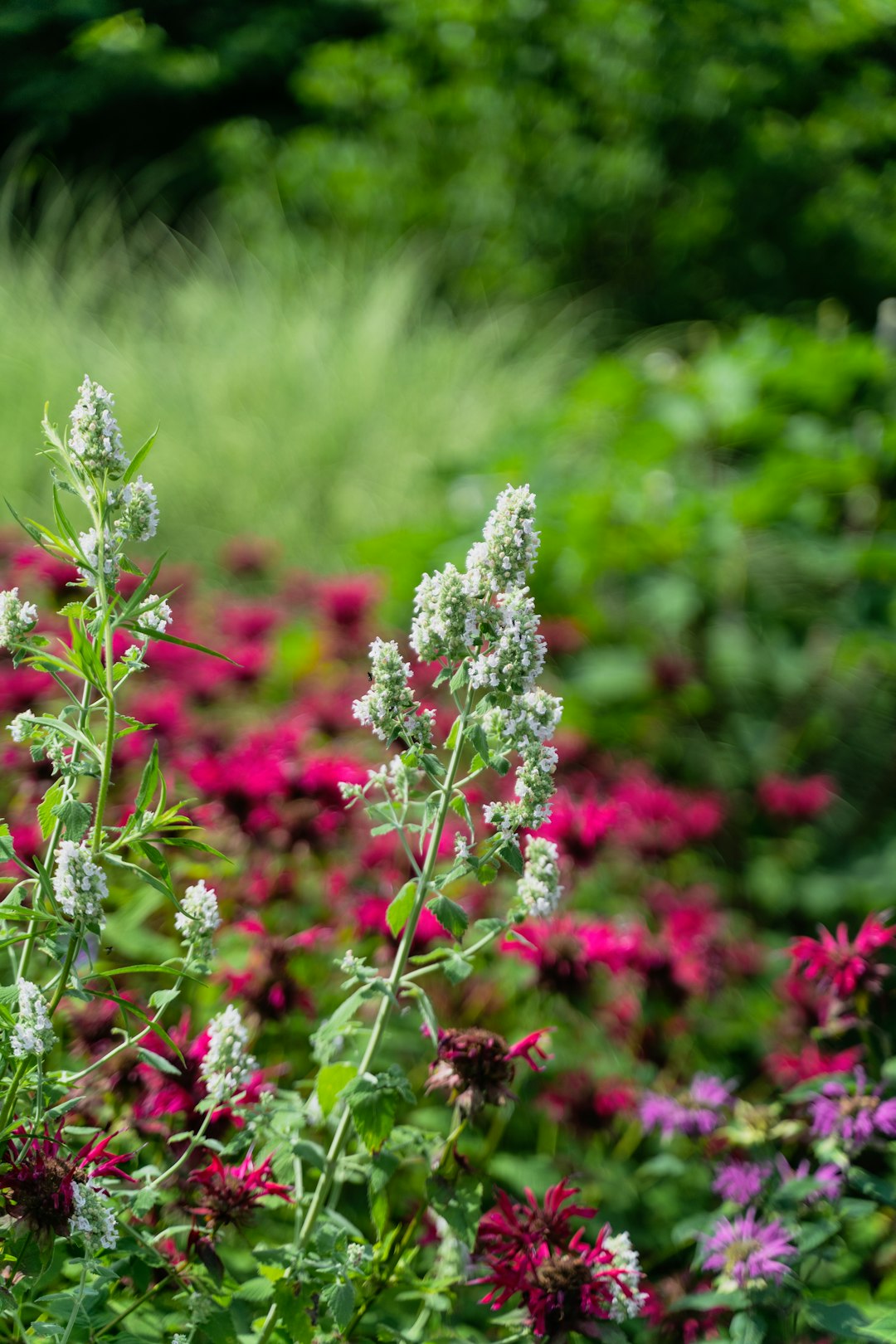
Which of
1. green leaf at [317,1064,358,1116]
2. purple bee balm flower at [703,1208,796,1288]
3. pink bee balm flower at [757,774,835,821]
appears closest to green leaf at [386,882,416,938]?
green leaf at [317,1064,358,1116]

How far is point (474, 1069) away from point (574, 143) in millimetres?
7081

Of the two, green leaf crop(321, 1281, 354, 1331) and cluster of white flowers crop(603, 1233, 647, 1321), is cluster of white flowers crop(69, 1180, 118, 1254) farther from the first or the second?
cluster of white flowers crop(603, 1233, 647, 1321)

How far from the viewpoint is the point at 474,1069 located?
0.86 meters

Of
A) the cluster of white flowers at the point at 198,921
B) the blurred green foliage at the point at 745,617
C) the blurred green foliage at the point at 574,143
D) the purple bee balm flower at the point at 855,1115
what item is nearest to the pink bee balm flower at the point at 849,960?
the purple bee balm flower at the point at 855,1115

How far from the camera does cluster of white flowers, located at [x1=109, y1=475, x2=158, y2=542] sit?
0.74m

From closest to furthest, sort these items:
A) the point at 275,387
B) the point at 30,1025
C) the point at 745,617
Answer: the point at 30,1025, the point at 745,617, the point at 275,387

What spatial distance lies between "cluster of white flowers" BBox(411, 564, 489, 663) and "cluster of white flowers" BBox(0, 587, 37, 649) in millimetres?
235

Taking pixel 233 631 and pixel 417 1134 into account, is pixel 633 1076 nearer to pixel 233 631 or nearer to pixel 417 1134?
pixel 417 1134

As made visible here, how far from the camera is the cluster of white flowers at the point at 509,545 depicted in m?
0.75

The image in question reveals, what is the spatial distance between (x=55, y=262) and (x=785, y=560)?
16.6 ft

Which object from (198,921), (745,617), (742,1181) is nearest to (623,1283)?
(742,1181)

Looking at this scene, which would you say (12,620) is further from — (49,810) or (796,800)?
(796,800)

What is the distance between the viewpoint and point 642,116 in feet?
23.3

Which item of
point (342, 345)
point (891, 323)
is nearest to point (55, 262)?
point (342, 345)
